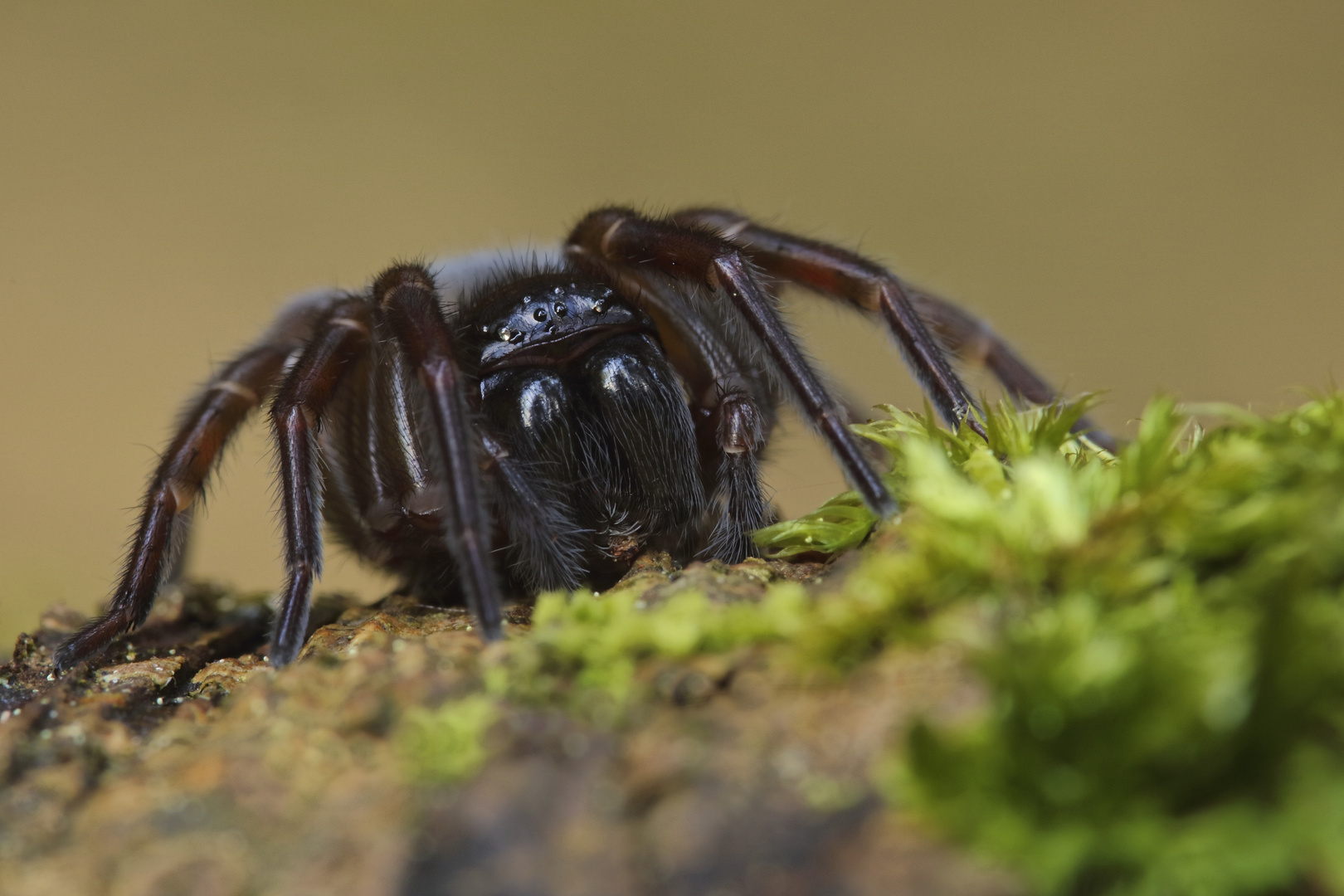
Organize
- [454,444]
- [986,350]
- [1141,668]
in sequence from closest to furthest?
[1141,668] → [454,444] → [986,350]

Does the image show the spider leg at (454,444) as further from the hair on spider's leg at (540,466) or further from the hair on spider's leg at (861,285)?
the hair on spider's leg at (861,285)

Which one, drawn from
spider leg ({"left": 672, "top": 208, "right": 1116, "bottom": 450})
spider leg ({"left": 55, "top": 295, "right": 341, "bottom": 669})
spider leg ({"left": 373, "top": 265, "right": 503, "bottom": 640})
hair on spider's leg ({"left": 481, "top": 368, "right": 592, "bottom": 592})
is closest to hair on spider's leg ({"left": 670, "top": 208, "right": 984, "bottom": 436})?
spider leg ({"left": 672, "top": 208, "right": 1116, "bottom": 450})

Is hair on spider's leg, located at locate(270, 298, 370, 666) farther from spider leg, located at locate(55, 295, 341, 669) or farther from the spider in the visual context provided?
spider leg, located at locate(55, 295, 341, 669)

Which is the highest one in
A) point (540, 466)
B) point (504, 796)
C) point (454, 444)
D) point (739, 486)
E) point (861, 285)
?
point (861, 285)

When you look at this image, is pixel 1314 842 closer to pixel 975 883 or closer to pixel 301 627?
pixel 975 883

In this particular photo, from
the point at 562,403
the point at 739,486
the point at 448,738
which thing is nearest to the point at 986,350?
the point at 739,486

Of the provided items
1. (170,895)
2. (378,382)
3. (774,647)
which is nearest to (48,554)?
(378,382)

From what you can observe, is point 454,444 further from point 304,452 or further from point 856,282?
point 856,282

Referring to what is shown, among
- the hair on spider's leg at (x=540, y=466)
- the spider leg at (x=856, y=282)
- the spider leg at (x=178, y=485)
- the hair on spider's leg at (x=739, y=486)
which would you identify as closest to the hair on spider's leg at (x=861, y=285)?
the spider leg at (x=856, y=282)
